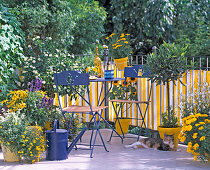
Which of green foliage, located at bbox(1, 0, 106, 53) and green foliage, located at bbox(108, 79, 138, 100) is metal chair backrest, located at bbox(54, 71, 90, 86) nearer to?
green foliage, located at bbox(108, 79, 138, 100)

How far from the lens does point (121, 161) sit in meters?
4.62

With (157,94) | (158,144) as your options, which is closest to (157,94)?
(157,94)

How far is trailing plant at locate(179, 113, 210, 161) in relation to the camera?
430 centimetres

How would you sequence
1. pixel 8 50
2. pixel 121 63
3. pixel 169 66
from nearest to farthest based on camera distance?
pixel 169 66 < pixel 8 50 < pixel 121 63

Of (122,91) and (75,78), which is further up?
(75,78)

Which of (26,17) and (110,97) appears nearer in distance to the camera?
(110,97)

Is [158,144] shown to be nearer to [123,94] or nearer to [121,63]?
[123,94]

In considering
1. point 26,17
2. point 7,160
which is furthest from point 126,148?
point 26,17

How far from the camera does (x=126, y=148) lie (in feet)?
17.6

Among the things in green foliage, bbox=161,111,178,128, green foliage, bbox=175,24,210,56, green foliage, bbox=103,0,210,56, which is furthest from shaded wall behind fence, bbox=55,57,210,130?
green foliage, bbox=103,0,210,56

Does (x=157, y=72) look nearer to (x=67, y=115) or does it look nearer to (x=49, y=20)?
(x=67, y=115)

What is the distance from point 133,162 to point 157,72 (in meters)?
1.25

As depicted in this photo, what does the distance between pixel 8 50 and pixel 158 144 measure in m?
2.38

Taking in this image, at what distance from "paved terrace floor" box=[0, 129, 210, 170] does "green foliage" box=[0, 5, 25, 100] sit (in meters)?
1.07
